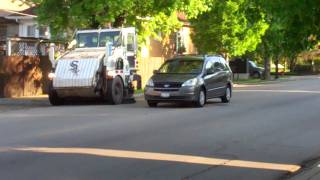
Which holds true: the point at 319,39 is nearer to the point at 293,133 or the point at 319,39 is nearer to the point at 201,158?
the point at 201,158

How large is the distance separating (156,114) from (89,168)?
9.10m

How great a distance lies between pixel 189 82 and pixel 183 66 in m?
1.45

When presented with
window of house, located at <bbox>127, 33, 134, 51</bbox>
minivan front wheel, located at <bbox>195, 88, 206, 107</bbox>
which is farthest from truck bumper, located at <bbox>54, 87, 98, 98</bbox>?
minivan front wheel, located at <bbox>195, 88, 206, 107</bbox>

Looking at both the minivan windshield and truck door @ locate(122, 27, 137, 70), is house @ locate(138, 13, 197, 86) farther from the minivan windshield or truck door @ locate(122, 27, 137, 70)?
the minivan windshield

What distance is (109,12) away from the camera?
87.2ft

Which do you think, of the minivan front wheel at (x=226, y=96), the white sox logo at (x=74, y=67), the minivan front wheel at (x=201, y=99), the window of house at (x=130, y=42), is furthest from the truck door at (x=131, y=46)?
the minivan front wheel at (x=201, y=99)

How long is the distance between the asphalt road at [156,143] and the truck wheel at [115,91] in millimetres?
2443

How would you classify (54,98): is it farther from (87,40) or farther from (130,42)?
(130,42)

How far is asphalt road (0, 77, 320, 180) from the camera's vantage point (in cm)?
964

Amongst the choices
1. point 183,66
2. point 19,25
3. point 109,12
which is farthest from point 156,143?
point 19,25

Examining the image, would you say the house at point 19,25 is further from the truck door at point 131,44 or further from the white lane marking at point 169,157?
the white lane marking at point 169,157

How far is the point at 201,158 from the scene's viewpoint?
1089 cm

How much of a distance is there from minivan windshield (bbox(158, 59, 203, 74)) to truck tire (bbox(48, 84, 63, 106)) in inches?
162

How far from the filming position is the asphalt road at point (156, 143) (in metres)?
9.64
